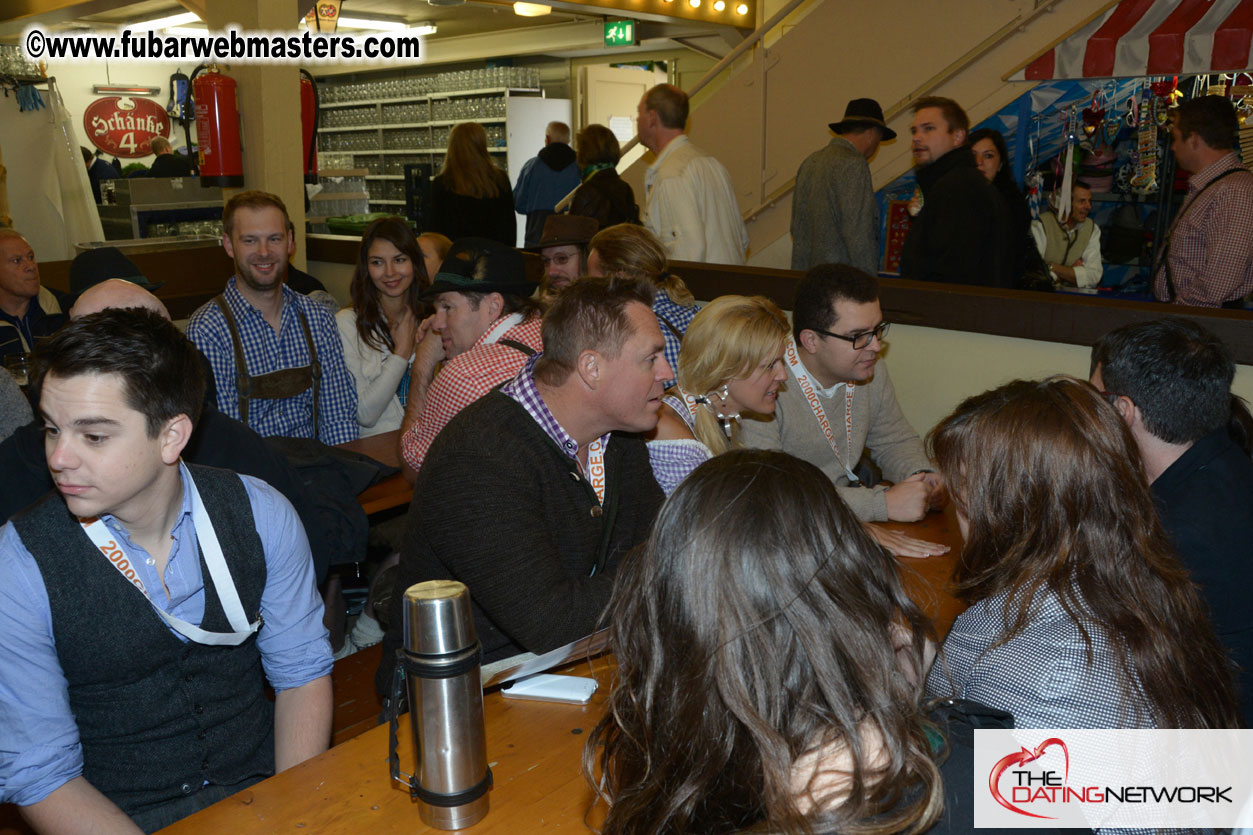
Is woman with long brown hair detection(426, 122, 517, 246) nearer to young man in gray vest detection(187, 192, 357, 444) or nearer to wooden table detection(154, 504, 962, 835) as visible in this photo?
young man in gray vest detection(187, 192, 357, 444)

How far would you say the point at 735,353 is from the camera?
9.16 feet

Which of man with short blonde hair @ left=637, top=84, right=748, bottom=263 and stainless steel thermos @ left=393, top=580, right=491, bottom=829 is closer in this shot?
stainless steel thermos @ left=393, top=580, right=491, bottom=829

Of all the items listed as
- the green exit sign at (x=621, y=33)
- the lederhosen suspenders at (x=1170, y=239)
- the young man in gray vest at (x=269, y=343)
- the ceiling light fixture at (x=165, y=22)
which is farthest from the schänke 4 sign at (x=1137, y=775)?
the ceiling light fixture at (x=165, y=22)

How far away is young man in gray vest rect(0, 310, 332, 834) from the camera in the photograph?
1.62m

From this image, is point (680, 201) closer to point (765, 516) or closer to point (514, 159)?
point (765, 516)

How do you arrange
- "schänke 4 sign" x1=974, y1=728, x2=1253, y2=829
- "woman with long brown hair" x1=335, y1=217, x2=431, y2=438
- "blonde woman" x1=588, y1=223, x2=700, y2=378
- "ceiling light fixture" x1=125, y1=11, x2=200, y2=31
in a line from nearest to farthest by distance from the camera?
"schänke 4 sign" x1=974, y1=728, x2=1253, y2=829, "blonde woman" x1=588, y1=223, x2=700, y2=378, "woman with long brown hair" x1=335, y1=217, x2=431, y2=438, "ceiling light fixture" x1=125, y1=11, x2=200, y2=31

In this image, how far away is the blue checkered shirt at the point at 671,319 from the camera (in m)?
3.59

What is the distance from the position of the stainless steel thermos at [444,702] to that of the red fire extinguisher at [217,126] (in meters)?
4.60

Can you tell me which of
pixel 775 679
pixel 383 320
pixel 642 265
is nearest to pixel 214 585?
pixel 775 679

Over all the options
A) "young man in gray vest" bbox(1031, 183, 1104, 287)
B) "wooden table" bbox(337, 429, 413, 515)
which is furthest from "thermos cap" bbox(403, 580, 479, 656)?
"young man in gray vest" bbox(1031, 183, 1104, 287)

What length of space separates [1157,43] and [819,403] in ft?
12.9

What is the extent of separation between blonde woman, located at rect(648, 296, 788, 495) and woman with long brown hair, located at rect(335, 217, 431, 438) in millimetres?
1600

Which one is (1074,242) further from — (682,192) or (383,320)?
(383,320)

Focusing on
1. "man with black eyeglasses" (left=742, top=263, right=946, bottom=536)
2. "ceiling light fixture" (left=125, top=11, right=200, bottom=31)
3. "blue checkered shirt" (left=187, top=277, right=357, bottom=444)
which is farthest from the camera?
"ceiling light fixture" (left=125, top=11, right=200, bottom=31)
